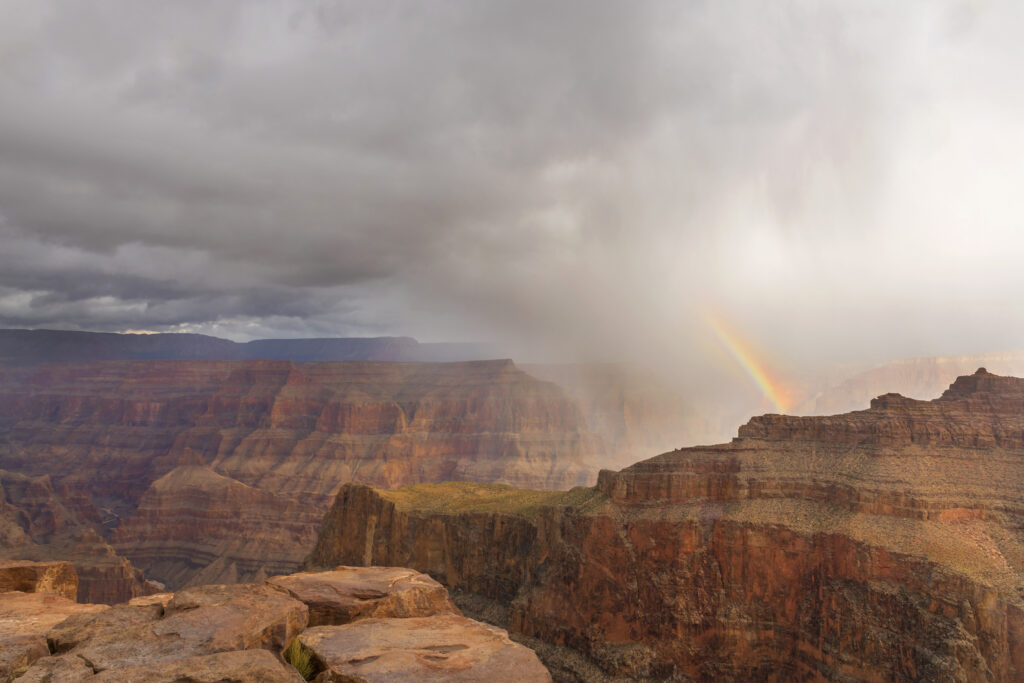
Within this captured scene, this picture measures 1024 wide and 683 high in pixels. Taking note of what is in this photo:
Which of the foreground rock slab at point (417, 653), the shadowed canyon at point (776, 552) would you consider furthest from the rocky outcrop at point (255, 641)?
the shadowed canyon at point (776, 552)

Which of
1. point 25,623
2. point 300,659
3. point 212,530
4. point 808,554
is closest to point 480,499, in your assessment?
point 808,554

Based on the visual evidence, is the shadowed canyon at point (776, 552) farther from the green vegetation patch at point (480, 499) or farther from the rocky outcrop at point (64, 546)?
the rocky outcrop at point (64, 546)

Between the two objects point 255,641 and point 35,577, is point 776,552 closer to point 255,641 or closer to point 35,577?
point 255,641

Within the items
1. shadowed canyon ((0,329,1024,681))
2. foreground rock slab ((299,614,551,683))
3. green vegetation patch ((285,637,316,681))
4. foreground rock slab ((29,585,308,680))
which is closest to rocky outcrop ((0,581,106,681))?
foreground rock slab ((29,585,308,680))

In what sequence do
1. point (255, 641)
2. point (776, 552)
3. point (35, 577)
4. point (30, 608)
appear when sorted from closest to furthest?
1. point (255, 641)
2. point (30, 608)
3. point (35, 577)
4. point (776, 552)

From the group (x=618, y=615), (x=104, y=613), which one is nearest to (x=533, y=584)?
(x=618, y=615)

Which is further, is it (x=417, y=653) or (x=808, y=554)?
(x=808, y=554)
